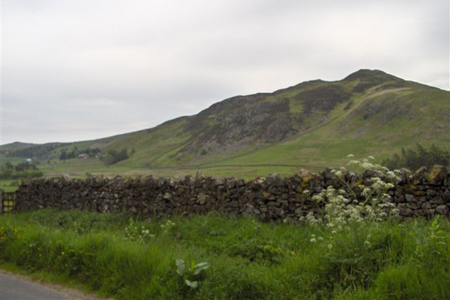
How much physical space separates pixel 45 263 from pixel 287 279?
5.46 metres

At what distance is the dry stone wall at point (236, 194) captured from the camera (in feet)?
25.4

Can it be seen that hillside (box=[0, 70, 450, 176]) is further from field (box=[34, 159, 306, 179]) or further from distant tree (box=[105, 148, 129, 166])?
field (box=[34, 159, 306, 179])

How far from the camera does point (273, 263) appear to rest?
22.7 ft

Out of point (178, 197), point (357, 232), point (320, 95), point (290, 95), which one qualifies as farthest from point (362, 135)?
point (290, 95)

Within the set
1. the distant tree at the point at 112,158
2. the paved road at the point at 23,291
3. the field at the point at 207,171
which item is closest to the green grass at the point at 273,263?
the paved road at the point at 23,291

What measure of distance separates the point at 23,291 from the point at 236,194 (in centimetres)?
613

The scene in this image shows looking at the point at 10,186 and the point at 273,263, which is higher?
the point at 10,186

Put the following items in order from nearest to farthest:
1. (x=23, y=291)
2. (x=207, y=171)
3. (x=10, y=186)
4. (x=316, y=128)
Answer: (x=23, y=291)
(x=10, y=186)
(x=207, y=171)
(x=316, y=128)

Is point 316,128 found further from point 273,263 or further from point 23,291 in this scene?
point 23,291

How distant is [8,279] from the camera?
23.9ft

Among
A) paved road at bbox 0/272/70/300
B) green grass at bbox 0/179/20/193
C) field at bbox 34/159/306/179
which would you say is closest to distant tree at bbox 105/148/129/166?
field at bbox 34/159/306/179

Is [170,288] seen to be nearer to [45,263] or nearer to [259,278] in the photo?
[259,278]

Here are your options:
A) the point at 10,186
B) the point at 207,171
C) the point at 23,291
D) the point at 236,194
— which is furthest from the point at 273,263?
the point at 207,171

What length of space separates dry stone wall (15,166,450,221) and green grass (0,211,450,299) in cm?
107
